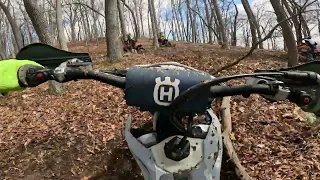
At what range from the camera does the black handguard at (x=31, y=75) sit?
1864 millimetres

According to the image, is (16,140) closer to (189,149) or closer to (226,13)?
(189,149)

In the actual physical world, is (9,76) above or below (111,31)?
below

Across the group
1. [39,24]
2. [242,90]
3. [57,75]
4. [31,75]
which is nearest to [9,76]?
[31,75]

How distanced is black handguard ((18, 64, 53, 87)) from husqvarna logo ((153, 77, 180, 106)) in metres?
0.65

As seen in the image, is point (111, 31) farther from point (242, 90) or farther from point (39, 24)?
point (242, 90)

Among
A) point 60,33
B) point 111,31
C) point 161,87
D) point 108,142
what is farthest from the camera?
Result: point 111,31

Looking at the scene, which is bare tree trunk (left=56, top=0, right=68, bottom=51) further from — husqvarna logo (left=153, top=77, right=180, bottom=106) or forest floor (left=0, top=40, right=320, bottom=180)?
husqvarna logo (left=153, top=77, right=180, bottom=106)

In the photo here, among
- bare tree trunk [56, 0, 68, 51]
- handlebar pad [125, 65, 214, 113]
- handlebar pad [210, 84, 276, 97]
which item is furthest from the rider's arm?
bare tree trunk [56, 0, 68, 51]

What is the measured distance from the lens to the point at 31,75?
1.88 m

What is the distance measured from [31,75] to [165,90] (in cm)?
78

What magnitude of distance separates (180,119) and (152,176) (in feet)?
1.17

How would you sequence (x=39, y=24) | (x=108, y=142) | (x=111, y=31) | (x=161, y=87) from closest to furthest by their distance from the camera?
(x=161, y=87), (x=108, y=142), (x=39, y=24), (x=111, y=31)

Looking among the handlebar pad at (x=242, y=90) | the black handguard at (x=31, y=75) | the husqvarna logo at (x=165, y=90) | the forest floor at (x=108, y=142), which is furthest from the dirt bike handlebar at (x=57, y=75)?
the forest floor at (x=108, y=142)

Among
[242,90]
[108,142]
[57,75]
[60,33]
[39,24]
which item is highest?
[60,33]
